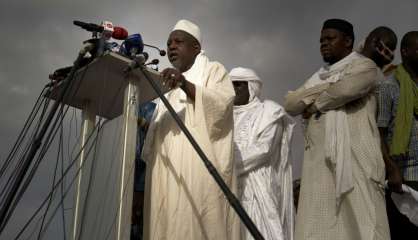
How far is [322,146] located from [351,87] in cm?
48

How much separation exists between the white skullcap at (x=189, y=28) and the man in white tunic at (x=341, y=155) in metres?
0.94

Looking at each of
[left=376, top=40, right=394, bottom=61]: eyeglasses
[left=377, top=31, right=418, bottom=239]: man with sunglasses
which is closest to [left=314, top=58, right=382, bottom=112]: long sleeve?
[left=377, top=31, right=418, bottom=239]: man with sunglasses

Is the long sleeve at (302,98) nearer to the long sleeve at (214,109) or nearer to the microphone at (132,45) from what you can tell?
the long sleeve at (214,109)

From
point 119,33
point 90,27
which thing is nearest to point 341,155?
point 119,33

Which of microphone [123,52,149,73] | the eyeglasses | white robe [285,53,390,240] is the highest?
the eyeglasses

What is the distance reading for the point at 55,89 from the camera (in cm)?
380

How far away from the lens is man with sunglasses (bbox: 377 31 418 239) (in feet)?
12.6

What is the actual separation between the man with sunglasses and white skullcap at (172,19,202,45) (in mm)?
1549

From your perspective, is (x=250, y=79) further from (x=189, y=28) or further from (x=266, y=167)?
(x=189, y=28)

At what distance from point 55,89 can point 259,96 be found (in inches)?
107

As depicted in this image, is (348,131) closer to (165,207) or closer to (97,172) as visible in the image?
(165,207)

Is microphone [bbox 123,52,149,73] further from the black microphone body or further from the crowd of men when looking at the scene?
the black microphone body

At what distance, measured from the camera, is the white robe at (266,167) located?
4.83 meters

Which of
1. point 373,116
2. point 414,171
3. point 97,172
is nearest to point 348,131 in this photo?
point 373,116
